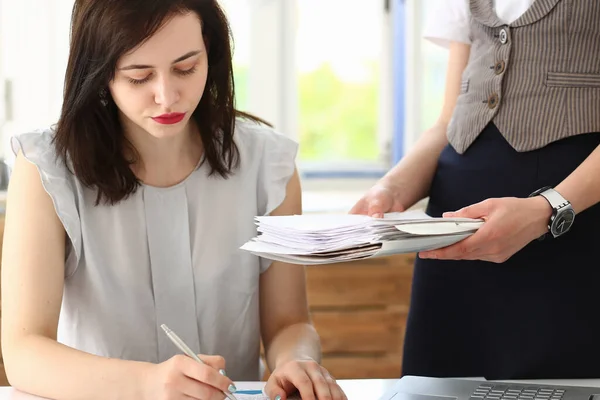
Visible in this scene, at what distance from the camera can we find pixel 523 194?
55.2 inches

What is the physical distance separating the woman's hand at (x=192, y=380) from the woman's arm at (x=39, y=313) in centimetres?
7

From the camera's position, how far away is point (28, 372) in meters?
1.28

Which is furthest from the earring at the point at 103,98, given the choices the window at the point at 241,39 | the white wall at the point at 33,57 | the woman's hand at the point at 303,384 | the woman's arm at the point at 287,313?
the window at the point at 241,39

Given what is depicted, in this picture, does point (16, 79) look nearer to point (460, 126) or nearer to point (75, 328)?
point (75, 328)

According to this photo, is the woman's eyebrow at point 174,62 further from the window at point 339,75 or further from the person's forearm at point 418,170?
the window at point 339,75

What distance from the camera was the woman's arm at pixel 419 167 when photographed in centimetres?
147

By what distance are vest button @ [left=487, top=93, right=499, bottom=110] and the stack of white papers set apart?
11.8 inches

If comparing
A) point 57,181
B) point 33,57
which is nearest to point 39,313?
point 57,181

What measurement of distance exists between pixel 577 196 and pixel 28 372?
0.87m

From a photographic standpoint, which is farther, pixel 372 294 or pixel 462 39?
pixel 372 294

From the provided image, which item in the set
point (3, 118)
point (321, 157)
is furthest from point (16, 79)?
point (321, 157)

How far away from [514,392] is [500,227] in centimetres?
23

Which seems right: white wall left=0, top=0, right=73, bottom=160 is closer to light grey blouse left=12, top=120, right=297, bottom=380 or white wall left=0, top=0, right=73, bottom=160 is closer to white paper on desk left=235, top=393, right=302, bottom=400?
light grey blouse left=12, top=120, right=297, bottom=380

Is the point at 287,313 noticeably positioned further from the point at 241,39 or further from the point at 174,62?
the point at 241,39
